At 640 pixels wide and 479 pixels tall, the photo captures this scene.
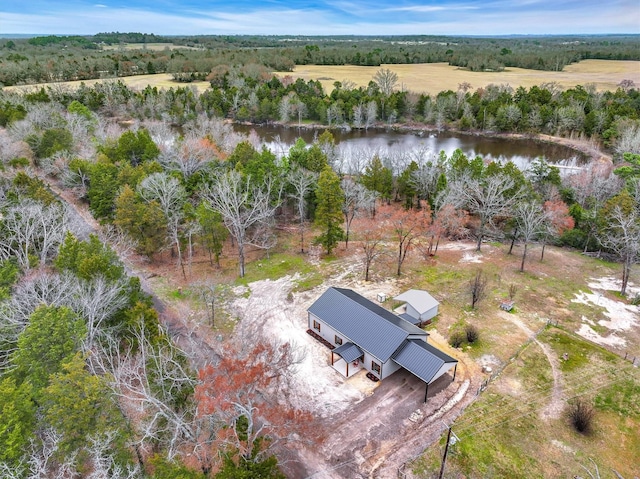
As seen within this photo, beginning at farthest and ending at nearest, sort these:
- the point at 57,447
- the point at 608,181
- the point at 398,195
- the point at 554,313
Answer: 1. the point at 398,195
2. the point at 608,181
3. the point at 554,313
4. the point at 57,447

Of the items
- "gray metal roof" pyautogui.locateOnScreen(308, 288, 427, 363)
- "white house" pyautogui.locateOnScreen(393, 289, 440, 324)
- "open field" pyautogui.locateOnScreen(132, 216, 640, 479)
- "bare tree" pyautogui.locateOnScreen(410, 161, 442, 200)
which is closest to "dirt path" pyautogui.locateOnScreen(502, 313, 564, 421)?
"open field" pyautogui.locateOnScreen(132, 216, 640, 479)

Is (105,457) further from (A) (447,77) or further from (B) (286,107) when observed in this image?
(A) (447,77)

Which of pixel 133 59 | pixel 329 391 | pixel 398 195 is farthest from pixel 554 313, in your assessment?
pixel 133 59

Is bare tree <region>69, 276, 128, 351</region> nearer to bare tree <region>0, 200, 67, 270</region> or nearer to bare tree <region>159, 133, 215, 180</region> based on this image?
bare tree <region>0, 200, 67, 270</region>

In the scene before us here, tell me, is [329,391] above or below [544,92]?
below

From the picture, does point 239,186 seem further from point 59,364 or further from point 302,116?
point 302,116
